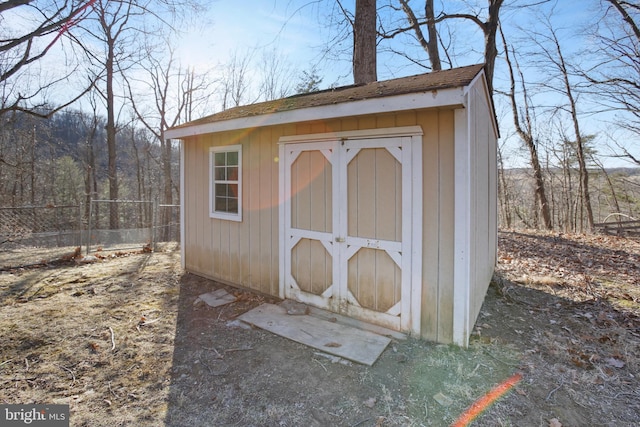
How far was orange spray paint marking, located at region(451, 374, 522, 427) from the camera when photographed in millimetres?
2230

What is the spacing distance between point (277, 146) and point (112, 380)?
10.0ft

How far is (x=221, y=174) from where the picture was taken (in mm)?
5148

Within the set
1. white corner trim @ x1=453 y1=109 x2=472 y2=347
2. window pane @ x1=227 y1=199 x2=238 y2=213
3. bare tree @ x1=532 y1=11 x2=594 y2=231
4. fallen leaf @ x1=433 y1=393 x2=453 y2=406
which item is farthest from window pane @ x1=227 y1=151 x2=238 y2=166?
bare tree @ x1=532 y1=11 x2=594 y2=231

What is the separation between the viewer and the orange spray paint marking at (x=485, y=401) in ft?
7.32

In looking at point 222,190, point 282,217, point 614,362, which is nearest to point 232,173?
point 222,190

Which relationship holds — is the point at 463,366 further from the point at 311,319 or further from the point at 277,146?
the point at 277,146

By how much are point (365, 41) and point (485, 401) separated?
27.3 feet

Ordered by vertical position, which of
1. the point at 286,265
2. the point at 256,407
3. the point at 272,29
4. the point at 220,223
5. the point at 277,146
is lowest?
the point at 256,407

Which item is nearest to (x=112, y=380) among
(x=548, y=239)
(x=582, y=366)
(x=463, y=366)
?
(x=463, y=366)

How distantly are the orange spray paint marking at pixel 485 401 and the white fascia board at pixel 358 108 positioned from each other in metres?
2.36

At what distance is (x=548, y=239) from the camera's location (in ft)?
30.4

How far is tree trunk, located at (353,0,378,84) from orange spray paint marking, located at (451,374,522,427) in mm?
7398

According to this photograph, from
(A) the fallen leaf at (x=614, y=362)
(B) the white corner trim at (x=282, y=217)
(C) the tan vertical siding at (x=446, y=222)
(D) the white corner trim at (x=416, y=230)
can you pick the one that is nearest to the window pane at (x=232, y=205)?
A: (B) the white corner trim at (x=282, y=217)

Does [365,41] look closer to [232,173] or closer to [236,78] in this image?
[232,173]
